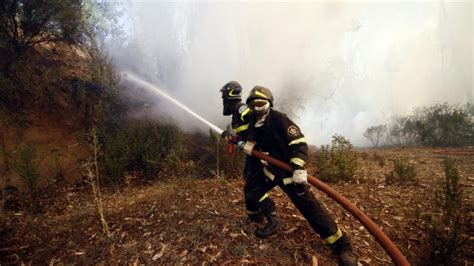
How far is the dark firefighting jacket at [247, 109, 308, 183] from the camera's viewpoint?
2969mm

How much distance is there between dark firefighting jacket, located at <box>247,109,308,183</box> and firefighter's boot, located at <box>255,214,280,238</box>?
655 mm

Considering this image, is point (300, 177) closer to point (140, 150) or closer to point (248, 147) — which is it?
point (248, 147)

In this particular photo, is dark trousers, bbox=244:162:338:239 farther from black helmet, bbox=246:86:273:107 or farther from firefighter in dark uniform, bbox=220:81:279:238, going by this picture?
black helmet, bbox=246:86:273:107

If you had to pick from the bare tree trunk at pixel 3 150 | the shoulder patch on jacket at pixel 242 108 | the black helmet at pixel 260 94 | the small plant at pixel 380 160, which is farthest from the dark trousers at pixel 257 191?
the small plant at pixel 380 160

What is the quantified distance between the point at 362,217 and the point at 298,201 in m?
0.69

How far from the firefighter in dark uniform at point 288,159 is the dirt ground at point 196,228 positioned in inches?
12.6

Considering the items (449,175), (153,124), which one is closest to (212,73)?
(153,124)

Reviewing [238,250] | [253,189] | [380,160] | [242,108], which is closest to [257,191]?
[253,189]

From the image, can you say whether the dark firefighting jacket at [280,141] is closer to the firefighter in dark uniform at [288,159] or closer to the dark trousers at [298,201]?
the firefighter in dark uniform at [288,159]

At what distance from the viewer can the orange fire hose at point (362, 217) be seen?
258 cm

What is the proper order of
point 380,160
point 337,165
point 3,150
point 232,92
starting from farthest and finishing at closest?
point 380,160
point 337,165
point 3,150
point 232,92

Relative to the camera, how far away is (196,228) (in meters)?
3.66

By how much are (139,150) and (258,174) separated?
4232mm

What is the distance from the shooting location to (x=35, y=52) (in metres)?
7.59
